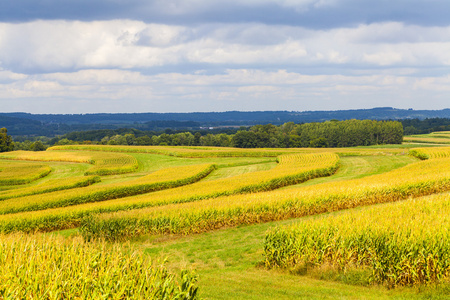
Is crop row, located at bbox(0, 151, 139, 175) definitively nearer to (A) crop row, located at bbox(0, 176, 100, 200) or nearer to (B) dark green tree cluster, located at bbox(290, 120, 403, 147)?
(A) crop row, located at bbox(0, 176, 100, 200)

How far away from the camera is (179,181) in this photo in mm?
45250

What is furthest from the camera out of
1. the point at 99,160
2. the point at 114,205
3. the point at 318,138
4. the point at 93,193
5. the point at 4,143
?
the point at 318,138

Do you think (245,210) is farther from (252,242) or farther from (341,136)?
(341,136)

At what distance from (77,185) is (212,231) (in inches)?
1254

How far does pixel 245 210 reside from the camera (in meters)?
22.0

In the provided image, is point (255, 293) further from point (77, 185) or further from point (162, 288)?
point (77, 185)

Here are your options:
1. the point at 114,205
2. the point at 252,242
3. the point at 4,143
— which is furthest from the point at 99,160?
the point at 4,143

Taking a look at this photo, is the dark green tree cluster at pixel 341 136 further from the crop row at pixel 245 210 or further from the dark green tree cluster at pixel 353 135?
the crop row at pixel 245 210

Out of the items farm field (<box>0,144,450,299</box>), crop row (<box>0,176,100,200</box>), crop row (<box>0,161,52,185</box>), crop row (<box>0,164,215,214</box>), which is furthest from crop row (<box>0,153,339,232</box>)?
crop row (<box>0,161,52,185</box>)

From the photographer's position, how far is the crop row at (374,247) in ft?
38.1

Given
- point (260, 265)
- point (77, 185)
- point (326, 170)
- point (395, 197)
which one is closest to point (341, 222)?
point (260, 265)

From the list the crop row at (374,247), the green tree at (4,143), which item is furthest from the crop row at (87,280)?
the green tree at (4,143)

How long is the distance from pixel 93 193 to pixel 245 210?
20.1 metres

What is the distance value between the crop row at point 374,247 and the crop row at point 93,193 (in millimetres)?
24817
